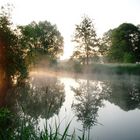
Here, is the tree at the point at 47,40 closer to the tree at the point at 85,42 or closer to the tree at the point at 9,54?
the tree at the point at 85,42

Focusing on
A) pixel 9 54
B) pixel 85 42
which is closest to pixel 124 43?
pixel 85 42

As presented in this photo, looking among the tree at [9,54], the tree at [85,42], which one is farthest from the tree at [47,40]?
the tree at [9,54]

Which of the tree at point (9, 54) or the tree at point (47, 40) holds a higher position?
the tree at point (47, 40)

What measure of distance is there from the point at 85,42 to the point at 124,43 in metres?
10.8

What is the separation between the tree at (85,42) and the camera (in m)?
78.8

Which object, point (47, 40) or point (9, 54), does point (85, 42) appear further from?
point (9, 54)

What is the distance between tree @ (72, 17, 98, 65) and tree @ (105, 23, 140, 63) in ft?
23.4

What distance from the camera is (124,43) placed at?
275 ft

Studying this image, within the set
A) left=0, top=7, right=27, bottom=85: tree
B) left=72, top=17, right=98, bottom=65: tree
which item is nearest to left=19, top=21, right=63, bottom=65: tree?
left=72, top=17, right=98, bottom=65: tree

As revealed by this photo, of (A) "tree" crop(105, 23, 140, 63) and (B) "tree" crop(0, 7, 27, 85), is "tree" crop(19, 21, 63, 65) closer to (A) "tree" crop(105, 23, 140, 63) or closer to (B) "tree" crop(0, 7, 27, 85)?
(A) "tree" crop(105, 23, 140, 63)

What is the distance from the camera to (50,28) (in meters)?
98.4

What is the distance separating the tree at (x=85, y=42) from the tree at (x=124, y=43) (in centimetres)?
715

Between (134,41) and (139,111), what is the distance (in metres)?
67.0

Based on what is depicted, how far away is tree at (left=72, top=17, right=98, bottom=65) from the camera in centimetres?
7881
